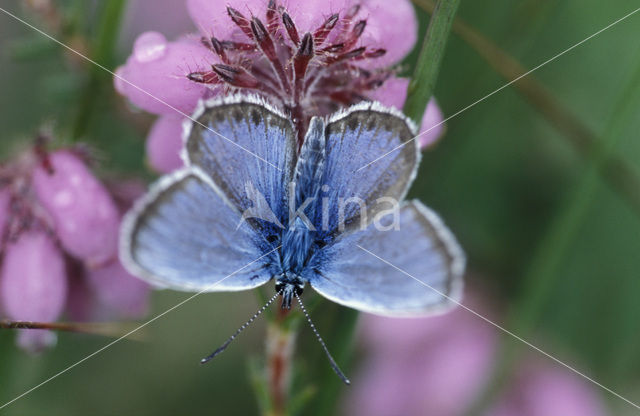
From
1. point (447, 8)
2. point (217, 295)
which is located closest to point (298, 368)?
point (447, 8)

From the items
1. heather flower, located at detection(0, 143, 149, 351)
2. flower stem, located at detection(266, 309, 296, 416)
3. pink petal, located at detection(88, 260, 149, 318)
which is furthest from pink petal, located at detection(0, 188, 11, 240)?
flower stem, located at detection(266, 309, 296, 416)

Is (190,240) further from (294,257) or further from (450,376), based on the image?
(450,376)

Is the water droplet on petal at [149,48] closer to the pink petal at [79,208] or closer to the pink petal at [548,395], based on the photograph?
the pink petal at [79,208]

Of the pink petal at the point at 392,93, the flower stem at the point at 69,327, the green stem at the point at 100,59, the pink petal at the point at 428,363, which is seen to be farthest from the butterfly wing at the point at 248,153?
the pink petal at the point at 428,363

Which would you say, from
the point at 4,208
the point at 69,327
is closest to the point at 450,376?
the point at 69,327

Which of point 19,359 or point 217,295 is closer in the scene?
point 19,359

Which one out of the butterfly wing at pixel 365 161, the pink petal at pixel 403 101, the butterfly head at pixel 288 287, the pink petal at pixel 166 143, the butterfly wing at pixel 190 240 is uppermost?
the pink petal at pixel 403 101

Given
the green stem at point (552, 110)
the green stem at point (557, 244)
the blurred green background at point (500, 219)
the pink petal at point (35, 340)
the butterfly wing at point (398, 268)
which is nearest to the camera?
the butterfly wing at point (398, 268)

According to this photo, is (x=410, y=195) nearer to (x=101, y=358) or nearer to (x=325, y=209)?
(x=325, y=209)
